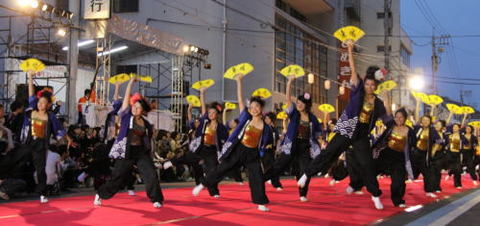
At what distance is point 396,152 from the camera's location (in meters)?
8.16

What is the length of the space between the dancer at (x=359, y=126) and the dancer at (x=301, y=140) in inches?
47.3

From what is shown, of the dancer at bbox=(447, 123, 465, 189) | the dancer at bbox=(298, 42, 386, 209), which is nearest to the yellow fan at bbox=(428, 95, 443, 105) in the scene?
the dancer at bbox=(447, 123, 465, 189)

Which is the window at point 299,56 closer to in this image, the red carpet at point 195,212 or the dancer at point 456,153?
the dancer at point 456,153

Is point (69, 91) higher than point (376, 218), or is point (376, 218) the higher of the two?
point (69, 91)

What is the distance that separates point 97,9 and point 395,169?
9929 millimetres

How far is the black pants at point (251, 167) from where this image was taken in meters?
6.91

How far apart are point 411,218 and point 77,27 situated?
11.0m

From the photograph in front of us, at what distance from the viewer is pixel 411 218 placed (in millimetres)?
6754

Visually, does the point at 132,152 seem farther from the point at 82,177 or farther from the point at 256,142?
the point at 82,177

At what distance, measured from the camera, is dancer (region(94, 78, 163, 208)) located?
6906mm

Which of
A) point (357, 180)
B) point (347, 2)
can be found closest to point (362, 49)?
point (347, 2)

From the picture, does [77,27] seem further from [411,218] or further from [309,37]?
[309,37]

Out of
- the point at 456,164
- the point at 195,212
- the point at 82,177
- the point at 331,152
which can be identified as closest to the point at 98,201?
the point at 195,212

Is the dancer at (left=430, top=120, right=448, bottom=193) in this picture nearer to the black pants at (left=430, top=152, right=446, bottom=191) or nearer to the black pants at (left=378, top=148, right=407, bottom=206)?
the black pants at (left=430, top=152, right=446, bottom=191)
